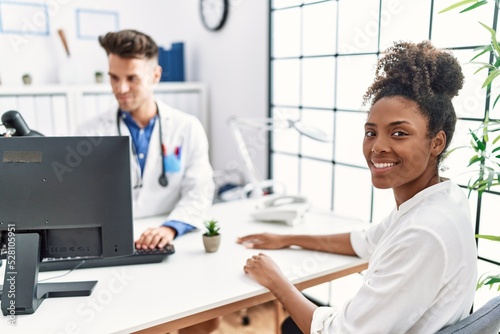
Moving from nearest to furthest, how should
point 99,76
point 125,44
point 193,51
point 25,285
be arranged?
point 25,285
point 125,44
point 99,76
point 193,51

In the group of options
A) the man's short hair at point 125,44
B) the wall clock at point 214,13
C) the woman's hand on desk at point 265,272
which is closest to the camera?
the woman's hand on desk at point 265,272

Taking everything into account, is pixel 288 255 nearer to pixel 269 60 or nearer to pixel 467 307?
pixel 467 307

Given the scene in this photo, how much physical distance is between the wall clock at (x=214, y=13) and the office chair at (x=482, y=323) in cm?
280

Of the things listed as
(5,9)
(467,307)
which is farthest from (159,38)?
(467,307)

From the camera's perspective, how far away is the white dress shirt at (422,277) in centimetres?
95

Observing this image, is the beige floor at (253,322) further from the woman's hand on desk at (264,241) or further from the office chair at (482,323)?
the office chair at (482,323)

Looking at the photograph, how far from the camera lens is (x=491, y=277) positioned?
4.49 ft

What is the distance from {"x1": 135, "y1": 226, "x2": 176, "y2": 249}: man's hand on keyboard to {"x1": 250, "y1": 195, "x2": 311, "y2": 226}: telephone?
432 millimetres

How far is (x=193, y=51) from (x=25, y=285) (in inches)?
113

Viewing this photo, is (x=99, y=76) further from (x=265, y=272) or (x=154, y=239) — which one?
(x=265, y=272)

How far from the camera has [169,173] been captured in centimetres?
210

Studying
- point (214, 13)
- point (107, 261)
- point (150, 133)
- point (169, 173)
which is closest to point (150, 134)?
point (150, 133)

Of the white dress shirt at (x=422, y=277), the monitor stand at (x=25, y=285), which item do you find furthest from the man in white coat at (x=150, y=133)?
the white dress shirt at (x=422, y=277)

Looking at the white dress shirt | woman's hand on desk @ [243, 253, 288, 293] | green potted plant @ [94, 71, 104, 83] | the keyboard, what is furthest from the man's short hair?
the white dress shirt
